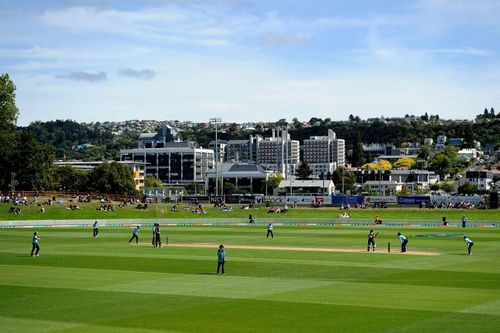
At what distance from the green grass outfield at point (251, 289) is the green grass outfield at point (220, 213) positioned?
39.7 metres

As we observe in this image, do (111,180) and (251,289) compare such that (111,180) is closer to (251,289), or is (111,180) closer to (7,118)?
(7,118)

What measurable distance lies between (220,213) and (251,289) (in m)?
77.1

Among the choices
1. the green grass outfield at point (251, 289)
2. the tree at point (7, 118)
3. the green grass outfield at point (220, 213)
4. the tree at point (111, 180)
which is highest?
the tree at point (7, 118)

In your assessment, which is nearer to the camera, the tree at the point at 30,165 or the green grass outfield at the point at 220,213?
the green grass outfield at the point at 220,213

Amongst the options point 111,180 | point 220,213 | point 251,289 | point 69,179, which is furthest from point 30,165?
point 251,289

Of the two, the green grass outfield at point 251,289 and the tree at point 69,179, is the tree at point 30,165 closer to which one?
the tree at point 69,179

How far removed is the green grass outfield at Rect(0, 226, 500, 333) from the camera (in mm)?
27656

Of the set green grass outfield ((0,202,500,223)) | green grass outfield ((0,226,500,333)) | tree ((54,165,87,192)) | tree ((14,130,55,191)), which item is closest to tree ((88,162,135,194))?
tree ((54,165,87,192))

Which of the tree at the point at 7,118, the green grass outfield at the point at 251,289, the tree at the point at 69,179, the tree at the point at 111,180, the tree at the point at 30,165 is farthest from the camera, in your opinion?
the tree at the point at 69,179

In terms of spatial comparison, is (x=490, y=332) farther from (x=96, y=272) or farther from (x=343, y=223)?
(x=343, y=223)

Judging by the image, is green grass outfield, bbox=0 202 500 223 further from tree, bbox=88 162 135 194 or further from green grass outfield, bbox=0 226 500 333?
green grass outfield, bbox=0 226 500 333

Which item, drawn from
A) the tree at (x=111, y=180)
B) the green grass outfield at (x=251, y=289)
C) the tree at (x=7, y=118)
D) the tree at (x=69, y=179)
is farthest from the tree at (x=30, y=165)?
the green grass outfield at (x=251, y=289)

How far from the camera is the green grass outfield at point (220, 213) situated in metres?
100

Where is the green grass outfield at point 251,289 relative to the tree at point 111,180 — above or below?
below
